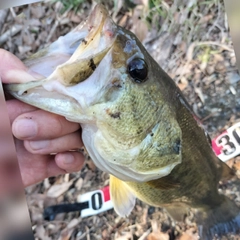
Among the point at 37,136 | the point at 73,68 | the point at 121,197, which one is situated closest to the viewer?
the point at 73,68

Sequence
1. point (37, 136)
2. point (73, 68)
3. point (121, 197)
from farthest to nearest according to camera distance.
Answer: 1. point (121, 197)
2. point (37, 136)
3. point (73, 68)

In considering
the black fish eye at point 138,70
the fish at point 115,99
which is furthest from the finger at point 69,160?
the black fish eye at point 138,70

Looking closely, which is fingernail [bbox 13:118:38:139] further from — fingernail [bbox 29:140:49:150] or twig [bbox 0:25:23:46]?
twig [bbox 0:25:23:46]

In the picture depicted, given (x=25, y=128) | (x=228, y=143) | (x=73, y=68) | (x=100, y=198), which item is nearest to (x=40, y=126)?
(x=25, y=128)

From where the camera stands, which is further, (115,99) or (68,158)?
(68,158)

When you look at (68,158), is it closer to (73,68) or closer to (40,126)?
(40,126)

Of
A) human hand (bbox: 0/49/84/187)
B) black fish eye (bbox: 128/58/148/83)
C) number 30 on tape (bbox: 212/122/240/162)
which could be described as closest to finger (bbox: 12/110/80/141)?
human hand (bbox: 0/49/84/187)

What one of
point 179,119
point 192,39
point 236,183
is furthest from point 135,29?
point 236,183

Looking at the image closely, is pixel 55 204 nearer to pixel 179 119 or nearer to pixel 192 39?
pixel 179 119
